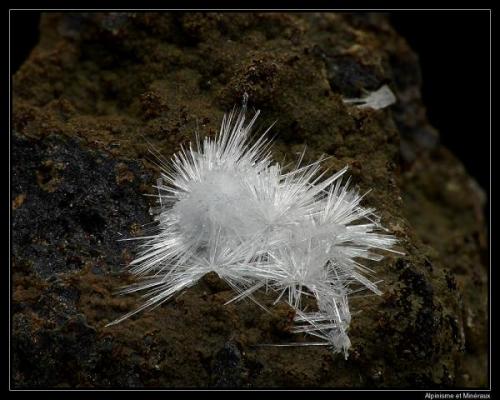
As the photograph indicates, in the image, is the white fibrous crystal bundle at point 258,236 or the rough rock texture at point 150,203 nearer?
the rough rock texture at point 150,203

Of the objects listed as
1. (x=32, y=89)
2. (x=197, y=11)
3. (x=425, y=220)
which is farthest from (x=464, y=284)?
(x=32, y=89)

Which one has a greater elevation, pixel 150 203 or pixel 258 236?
pixel 150 203

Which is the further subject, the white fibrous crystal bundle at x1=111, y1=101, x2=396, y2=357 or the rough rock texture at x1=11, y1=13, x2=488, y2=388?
the white fibrous crystal bundle at x1=111, y1=101, x2=396, y2=357

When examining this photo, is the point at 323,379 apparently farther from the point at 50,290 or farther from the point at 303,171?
the point at 50,290
